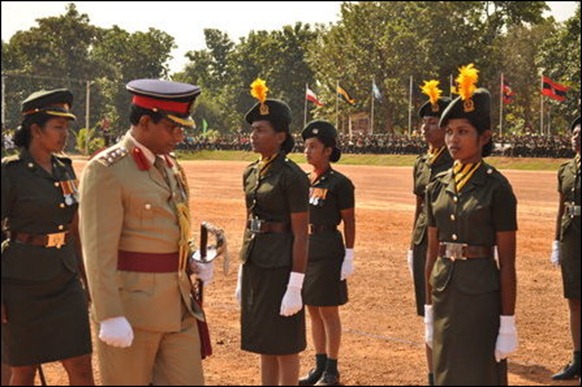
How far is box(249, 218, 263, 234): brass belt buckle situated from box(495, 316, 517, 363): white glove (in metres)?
1.83

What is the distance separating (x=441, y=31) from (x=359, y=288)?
230 inches

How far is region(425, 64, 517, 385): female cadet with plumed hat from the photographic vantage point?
4.63 metres

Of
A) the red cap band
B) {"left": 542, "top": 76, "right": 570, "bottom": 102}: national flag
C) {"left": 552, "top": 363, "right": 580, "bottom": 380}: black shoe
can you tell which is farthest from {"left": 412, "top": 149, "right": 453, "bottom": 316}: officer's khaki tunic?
{"left": 542, "top": 76, "right": 570, "bottom": 102}: national flag

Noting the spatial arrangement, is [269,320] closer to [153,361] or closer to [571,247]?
[153,361]

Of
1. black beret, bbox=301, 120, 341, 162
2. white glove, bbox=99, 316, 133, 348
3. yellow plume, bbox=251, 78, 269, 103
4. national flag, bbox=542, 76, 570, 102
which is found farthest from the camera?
national flag, bbox=542, 76, 570, 102

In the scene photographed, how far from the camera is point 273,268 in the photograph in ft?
18.7

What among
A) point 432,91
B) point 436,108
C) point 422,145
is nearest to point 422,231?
point 436,108

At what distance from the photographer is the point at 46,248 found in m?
5.21

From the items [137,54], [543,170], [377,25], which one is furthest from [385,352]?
[543,170]

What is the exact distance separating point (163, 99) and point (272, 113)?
1585 mm

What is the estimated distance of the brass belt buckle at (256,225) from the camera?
19.1 feet

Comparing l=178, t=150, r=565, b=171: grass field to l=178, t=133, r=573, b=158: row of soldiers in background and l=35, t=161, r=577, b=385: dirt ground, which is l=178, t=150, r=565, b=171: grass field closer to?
l=178, t=133, r=573, b=158: row of soldiers in background

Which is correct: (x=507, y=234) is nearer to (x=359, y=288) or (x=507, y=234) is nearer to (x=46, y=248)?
(x=46, y=248)

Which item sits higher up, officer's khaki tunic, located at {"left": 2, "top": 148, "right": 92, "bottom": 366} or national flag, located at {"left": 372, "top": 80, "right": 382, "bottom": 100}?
national flag, located at {"left": 372, "top": 80, "right": 382, "bottom": 100}
